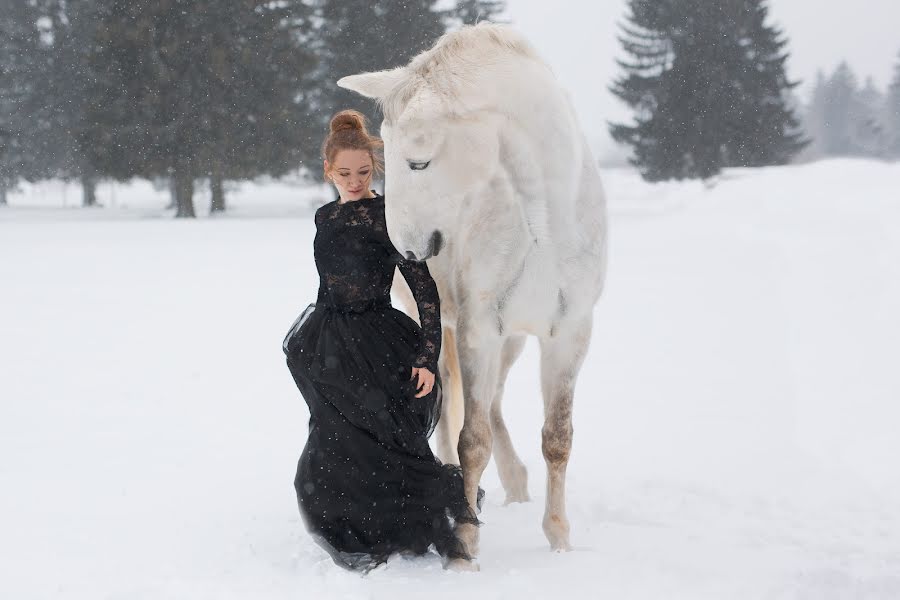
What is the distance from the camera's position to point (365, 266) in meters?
2.90

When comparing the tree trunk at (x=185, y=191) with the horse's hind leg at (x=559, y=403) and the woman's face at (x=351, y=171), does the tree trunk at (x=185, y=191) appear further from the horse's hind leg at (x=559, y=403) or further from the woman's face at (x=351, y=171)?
the horse's hind leg at (x=559, y=403)

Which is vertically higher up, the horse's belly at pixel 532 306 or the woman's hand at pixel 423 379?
the horse's belly at pixel 532 306

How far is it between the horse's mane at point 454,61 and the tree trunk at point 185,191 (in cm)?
2266

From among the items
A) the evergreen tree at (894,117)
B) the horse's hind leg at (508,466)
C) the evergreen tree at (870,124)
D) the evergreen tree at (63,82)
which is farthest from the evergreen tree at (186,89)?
the evergreen tree at (894,117)

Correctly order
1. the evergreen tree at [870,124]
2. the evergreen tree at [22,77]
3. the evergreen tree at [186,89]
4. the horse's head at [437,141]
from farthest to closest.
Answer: the evergreen tree at [870,124] → the evergreen tree at [22,77] → the evergreen tree at [186,89] → the horse's head at [437,141]

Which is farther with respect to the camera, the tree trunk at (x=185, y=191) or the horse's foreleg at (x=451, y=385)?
the tree trunk at (x=185, y=191)

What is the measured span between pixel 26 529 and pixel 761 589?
2.91 metres

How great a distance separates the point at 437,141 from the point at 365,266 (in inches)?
25.5

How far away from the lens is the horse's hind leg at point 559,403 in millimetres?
3047

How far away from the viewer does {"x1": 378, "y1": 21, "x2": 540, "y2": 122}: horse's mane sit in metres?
2.51

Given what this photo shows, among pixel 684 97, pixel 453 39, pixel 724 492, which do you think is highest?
Result: pixel 684 97

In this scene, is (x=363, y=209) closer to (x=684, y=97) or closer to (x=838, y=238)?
(x=838, y=238)

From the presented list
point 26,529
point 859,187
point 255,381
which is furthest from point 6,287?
point 859,187

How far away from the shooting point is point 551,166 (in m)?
2.75
